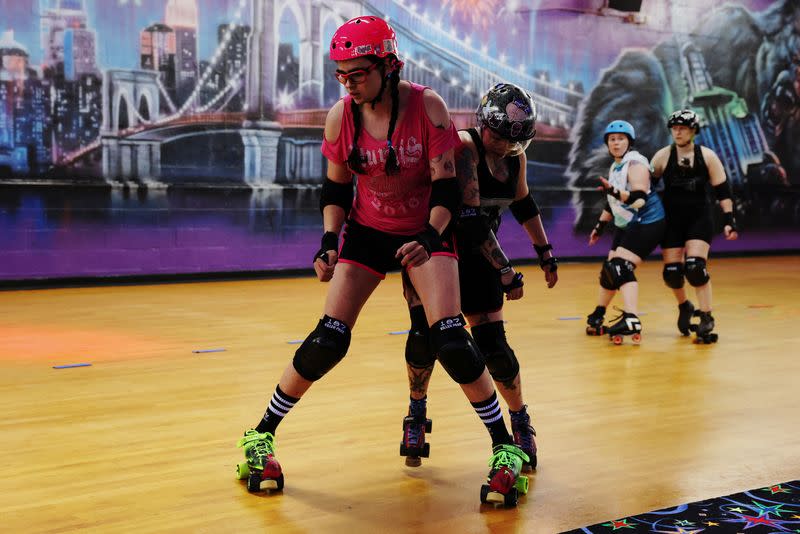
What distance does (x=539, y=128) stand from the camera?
11.8 metres

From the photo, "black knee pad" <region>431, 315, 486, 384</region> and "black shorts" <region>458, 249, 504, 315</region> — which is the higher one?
"black shorts" <region>458, 249, 504, 315</region>

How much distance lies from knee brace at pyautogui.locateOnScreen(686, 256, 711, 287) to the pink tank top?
3613mm

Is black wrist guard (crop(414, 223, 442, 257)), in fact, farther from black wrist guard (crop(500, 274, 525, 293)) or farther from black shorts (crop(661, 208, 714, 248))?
black shorts (crop(661, 208, 714, 248))

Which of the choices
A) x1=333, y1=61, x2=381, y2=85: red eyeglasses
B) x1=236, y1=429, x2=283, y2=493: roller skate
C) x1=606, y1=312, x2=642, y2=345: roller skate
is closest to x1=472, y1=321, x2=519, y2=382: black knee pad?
x1=236, y1=429, x2=283, y2=493: roller skate

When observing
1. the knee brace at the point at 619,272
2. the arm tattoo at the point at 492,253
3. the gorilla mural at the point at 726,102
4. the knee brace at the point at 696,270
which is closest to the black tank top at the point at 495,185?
the arm tattoo at the point at 492,253

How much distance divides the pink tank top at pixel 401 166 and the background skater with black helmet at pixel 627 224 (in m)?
3.21

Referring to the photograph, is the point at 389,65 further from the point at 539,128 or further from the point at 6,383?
the point at 539,128

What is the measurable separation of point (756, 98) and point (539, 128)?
3567 millimetres

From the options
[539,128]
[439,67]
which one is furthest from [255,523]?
[539,128]

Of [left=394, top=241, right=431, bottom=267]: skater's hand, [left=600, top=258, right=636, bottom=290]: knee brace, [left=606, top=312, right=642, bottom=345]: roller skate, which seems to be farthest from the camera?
[left=600, top=258, right=636, bottom=290]: knee brace

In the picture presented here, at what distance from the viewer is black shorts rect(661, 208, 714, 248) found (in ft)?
20.9

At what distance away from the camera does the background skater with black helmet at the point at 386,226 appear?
2.90 meters

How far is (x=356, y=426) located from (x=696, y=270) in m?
3.19

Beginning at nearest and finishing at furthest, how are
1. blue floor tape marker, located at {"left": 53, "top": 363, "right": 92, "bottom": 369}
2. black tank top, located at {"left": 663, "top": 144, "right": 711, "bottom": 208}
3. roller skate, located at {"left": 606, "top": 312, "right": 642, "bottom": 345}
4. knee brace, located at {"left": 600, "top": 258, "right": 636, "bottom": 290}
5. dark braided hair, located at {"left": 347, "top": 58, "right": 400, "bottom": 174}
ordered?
1. dark braided hair, located at {"left": 347, "top": 58, "right": 400, "bottom": 174}
2. blue floor tape marker, located at {"left": 53, "top": 363, "right": 92, "bottom": 369}
3. roller skate, located at {"left": 606, "top": 312, "right": 642, "bottom": 345}
4. knee brace, located at {"left": 600, "top": 258, "right": 636, "bottom": 290}
5. black tank top, located at {"left": 663, "top": 144, "right": 711, "bottom": 208}
